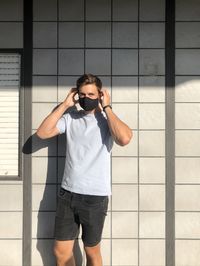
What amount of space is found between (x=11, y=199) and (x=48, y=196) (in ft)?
1.20

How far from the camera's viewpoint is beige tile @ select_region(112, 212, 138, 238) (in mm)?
4402

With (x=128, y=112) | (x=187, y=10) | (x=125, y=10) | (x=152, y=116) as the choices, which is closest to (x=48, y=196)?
(x=128, y=112)

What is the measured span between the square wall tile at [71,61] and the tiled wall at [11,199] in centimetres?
43

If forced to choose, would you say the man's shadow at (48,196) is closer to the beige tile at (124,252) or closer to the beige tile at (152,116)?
the beige tile at (124,252)

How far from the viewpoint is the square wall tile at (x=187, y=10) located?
4395 millimetres

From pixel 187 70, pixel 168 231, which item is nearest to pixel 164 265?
pixel 168 231

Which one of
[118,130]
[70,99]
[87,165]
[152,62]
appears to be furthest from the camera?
[152,62]

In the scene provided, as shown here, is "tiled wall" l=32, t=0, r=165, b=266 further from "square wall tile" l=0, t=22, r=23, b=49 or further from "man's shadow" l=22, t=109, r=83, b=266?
"square wall tile" l=0, t=22, r=23, b=49

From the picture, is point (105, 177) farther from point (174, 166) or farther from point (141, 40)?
point (141, 40)

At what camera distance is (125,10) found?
439 cm

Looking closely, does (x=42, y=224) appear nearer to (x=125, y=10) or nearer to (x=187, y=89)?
(x=187, y=89)

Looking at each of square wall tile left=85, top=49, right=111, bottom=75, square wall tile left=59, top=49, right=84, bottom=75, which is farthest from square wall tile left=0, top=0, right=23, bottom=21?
square wall tile left=85, top=49, right=111, bottom=75

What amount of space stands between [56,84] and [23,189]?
3.53ft

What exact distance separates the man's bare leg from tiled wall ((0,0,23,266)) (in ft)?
2.01
